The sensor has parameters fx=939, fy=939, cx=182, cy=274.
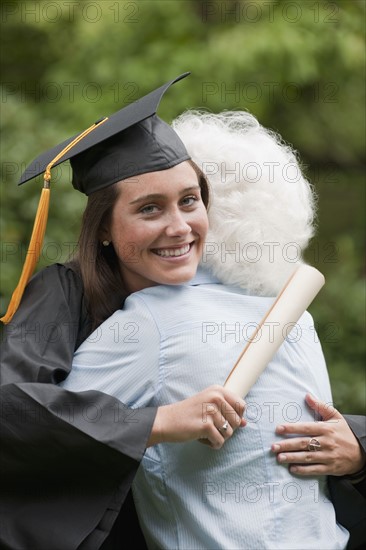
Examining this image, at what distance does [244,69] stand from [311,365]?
11.7ft

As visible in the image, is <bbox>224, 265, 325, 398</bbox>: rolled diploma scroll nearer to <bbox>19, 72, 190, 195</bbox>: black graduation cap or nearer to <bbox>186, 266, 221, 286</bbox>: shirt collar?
<bbox>186, 266, 221, 286</bbox>: shirt collar

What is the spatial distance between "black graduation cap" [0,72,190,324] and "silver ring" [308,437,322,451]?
0.81m

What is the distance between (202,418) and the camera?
87.0 inches

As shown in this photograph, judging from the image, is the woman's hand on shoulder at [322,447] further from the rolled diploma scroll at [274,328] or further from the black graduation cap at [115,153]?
the black graduation cap at [115,153]

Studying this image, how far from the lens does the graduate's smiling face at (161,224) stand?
2.47 meters

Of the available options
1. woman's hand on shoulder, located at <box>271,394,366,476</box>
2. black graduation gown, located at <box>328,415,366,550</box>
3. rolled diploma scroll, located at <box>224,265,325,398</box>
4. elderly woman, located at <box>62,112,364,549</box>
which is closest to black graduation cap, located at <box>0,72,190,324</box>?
elderly woman, located at <box>62,112,364,549</box>

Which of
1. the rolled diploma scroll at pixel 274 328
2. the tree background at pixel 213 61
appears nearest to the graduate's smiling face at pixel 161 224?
the rolled diploma scroll at pixel 274 328

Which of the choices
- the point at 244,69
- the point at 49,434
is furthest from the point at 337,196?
the point at 49,434

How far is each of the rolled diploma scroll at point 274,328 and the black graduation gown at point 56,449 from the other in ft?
0.79

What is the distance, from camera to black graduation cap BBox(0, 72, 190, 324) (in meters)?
2.48

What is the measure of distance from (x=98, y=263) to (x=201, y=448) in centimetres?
62

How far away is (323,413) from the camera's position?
8.19ft

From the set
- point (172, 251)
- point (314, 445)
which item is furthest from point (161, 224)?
point (314, 445)

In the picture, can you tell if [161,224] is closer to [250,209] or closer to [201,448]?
[250,209]
